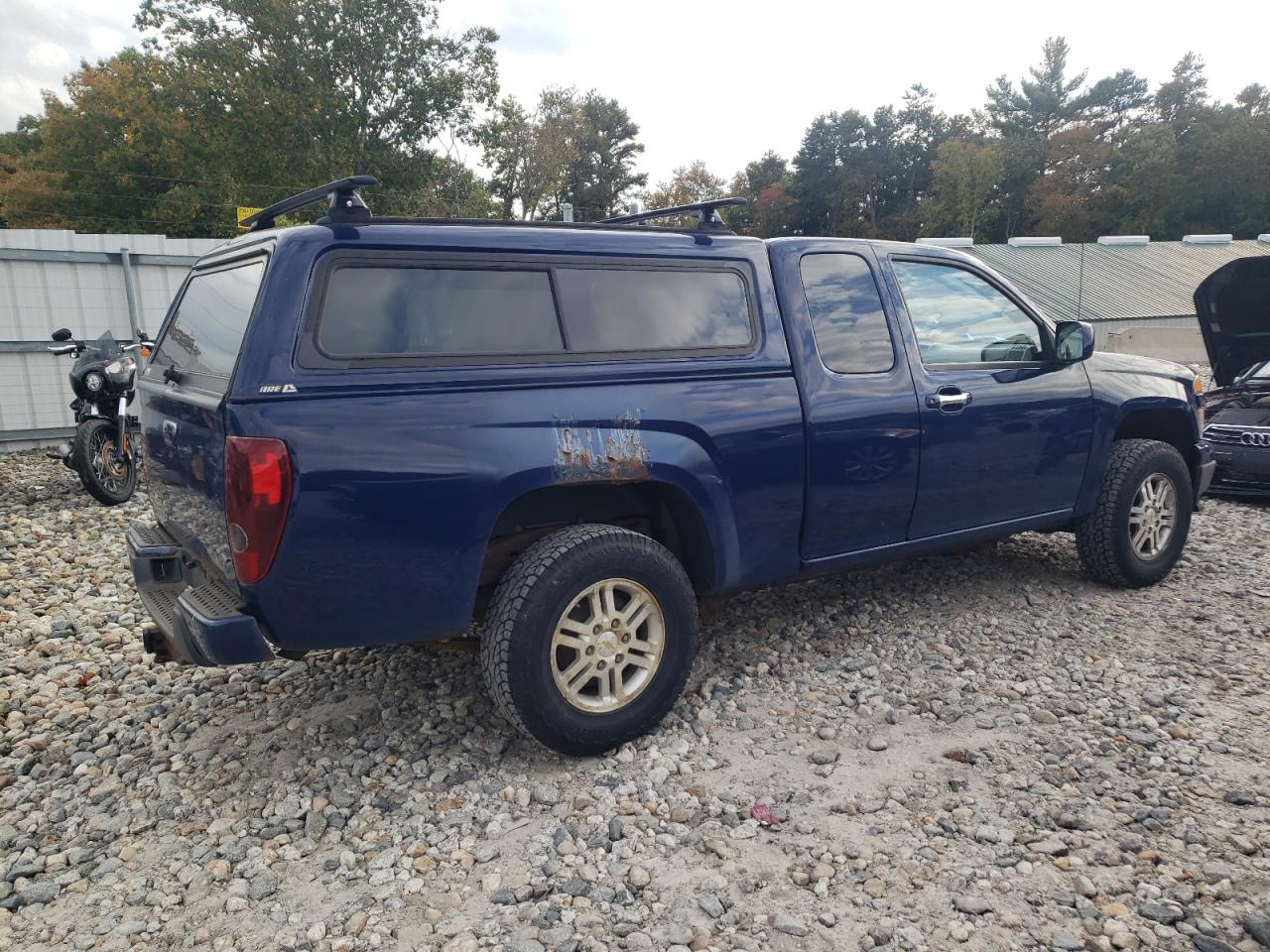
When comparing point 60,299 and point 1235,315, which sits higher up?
point 60,299

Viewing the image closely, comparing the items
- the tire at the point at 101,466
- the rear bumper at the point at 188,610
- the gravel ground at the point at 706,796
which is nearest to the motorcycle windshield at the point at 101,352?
the tire at the point at 101,466

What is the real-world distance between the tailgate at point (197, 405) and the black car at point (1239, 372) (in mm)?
7644

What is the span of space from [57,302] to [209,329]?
29.3ft

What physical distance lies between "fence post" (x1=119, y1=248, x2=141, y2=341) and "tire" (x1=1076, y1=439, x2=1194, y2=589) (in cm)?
1056

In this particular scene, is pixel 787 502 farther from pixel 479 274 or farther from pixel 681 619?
pixel 479 274

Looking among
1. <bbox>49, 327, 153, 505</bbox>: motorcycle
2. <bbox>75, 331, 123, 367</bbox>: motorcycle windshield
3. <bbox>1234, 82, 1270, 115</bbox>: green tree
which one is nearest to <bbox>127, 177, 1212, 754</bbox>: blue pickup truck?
<bbox>49, 327, 153, 505</bbox>: motorcycle

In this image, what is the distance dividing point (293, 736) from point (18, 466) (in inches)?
305

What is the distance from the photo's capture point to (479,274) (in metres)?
3.05

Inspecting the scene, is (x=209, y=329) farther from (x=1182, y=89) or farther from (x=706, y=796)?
(x=1182, y=89)

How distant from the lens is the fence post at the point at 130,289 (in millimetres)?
10672

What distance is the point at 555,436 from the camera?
304 centimetres

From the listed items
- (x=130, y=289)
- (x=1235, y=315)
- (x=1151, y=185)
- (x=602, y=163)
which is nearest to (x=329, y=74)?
(x=130, y=289)

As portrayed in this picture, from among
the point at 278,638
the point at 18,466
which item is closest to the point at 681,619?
the point at 278,638

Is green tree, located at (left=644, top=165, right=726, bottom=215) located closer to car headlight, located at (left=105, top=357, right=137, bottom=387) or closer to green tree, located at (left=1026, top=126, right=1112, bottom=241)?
green tree, located at (left=1026, top=126, right=1112, bottom=241)
